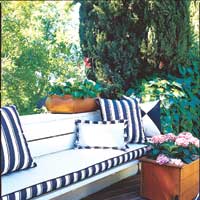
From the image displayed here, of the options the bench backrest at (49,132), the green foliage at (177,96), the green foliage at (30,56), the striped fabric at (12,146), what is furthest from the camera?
the green foliage at (30,56)

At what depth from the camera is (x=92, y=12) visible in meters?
3.75

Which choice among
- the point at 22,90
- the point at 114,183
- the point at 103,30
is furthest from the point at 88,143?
the point at 22,90

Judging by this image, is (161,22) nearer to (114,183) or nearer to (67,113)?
(67,113)

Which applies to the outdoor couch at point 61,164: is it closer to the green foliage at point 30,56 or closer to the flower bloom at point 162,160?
the flower bloom at point 162,160

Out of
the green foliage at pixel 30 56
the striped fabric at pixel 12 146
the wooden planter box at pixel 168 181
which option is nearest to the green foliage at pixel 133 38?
the green foliage at pixel 30 56

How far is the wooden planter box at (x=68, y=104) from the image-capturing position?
2.91 meters

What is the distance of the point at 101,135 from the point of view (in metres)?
2.67

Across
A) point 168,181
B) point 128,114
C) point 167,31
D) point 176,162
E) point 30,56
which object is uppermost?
A: point 167,31

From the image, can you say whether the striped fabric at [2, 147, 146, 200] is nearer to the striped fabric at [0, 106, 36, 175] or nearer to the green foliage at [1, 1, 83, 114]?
the striped fabric at [0, 106, 36, 175]

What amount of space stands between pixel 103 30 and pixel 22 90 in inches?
67.4

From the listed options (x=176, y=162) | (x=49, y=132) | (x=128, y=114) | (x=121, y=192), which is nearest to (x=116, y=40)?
(x=128, y=114)

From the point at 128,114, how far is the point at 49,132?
74 cm

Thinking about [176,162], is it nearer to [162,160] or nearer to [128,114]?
[162,160]

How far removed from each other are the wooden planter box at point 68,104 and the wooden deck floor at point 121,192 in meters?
0.69
